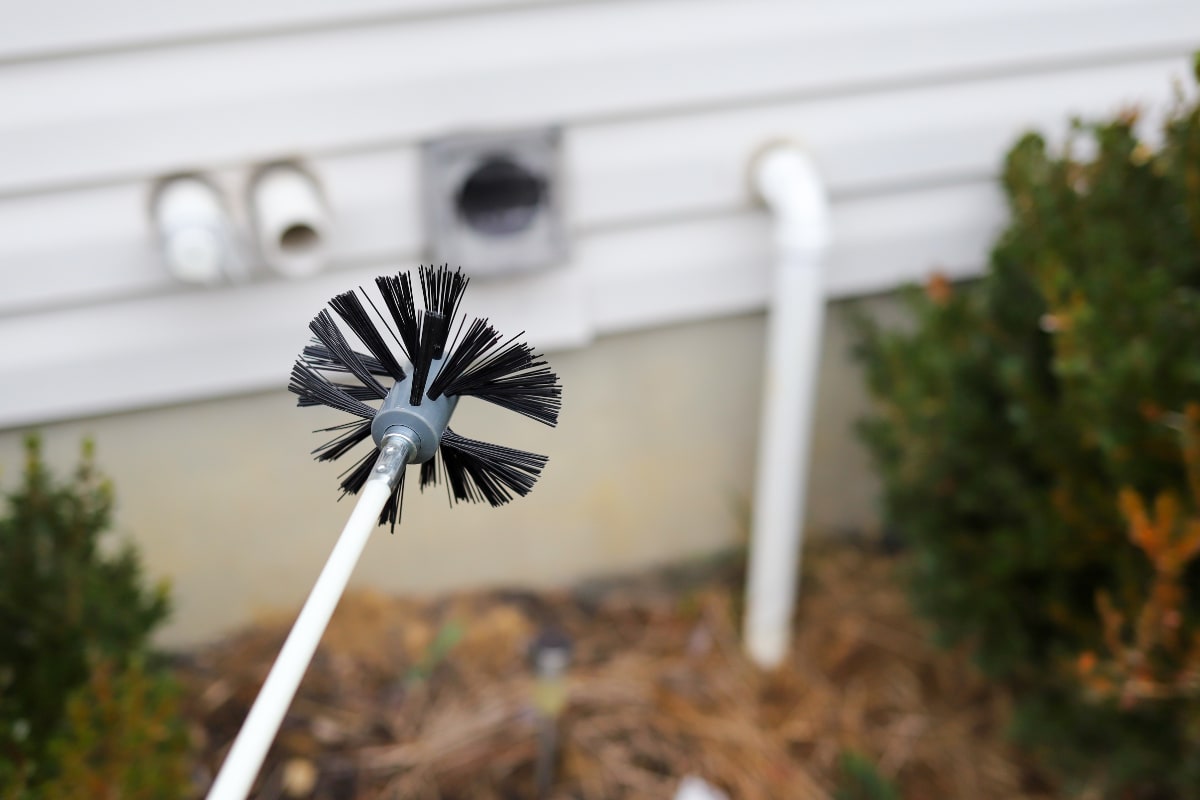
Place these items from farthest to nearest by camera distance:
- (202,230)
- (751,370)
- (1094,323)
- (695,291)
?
(751,370) < (695,291) < (202,230) < (1094,323)

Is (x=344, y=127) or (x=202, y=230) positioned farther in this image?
(x=344, y=127)

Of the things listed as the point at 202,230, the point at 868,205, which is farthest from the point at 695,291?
the point at 202,230

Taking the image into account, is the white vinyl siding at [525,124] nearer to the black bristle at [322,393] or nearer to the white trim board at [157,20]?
the white trim board at [157,20]

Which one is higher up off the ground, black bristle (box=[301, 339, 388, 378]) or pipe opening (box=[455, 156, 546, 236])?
pipe opening (box=[455, 156, 546, 236])

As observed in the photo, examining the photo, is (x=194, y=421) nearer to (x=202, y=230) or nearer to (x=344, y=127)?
(x=202, y=230)

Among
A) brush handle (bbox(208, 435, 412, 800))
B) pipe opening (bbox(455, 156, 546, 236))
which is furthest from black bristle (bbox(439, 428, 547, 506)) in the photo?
pipe opening (bbox(455, 156, 546, 236))

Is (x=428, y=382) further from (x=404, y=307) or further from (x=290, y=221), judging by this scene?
(x=290, y=221)

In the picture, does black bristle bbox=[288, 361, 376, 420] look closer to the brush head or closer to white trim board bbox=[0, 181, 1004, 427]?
the brush head
